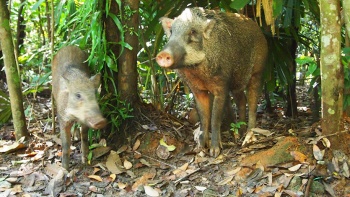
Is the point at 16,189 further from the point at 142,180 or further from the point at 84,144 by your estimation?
the point at 142,180

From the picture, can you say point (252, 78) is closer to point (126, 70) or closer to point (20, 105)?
point (126, 70)

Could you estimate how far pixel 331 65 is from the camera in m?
4.16

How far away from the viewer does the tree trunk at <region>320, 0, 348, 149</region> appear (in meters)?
4.11

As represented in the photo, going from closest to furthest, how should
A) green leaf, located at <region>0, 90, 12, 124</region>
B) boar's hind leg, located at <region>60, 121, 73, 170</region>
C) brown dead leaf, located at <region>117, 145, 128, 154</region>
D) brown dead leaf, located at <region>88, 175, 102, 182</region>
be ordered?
1. brown dead leaf, located at <region>88, 175, 102, 182</region>
2. boar's hind leg, located at <region>60, 121, 73, 170</region>
3. brown dead leaf, located at <region>117, 145, 128, 154</region>
4. green leaf, located at <region>0, 90, 12, 124</region>

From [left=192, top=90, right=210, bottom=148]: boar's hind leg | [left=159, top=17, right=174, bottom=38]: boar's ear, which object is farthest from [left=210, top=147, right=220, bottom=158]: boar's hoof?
[left=159, top=17, right=174, bottom=38]: boar's ear

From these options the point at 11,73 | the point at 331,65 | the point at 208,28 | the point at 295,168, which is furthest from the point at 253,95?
the point at 11,73

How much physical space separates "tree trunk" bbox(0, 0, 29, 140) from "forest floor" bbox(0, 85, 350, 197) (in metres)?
0.26

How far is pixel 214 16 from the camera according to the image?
206 inches

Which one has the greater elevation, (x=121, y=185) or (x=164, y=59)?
(x=164, y=59)

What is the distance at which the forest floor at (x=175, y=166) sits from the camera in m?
4.42

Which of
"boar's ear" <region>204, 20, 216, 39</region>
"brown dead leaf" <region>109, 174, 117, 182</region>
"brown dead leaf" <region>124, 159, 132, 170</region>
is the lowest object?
"brown dead leaf" <region>109, 174, 117, 182</region>

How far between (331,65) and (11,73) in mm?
3564

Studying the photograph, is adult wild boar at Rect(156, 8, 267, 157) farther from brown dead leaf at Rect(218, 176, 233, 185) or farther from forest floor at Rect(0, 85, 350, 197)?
brown dead leaf at Rect(218, 176, 233, 185)

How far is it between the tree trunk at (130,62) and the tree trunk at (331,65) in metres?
2.16
